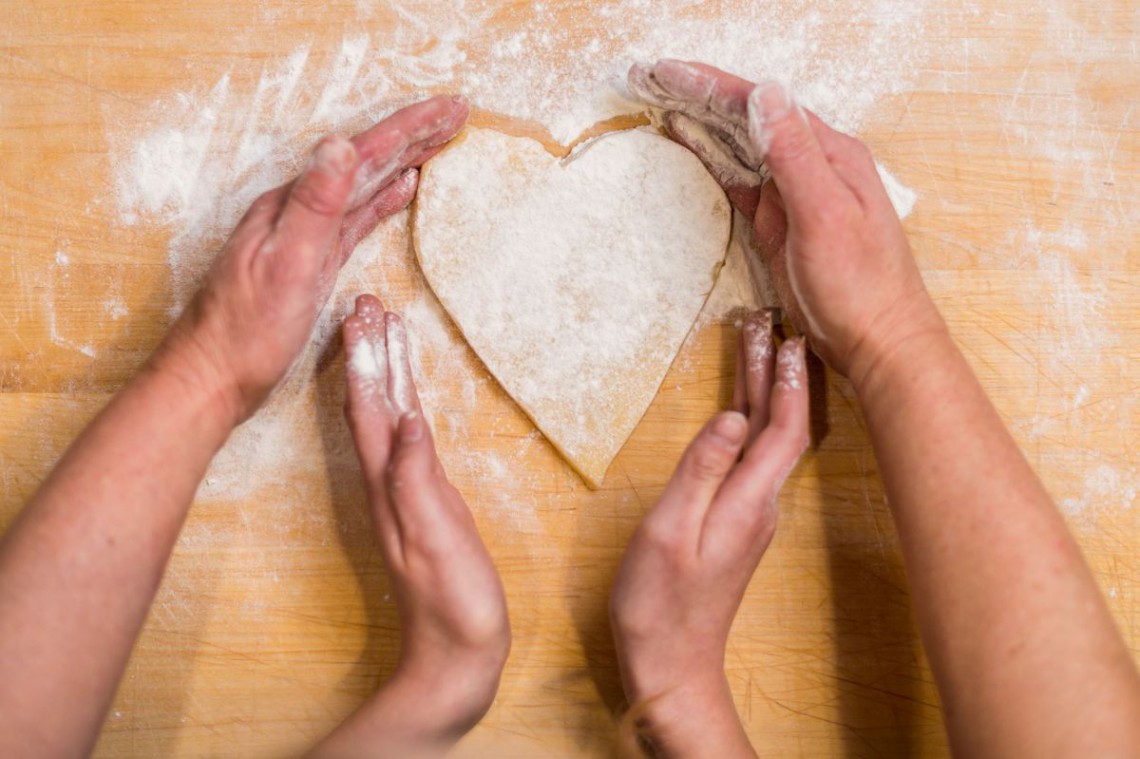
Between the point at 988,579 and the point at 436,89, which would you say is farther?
the point at 436,89

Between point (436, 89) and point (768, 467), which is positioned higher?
point (436, 89)

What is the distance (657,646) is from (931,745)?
1.28ft

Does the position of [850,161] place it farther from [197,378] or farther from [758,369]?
[197,378]

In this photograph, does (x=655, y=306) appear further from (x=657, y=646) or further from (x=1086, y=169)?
(x=1086, y=169)

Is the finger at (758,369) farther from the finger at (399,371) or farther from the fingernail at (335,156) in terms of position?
the fingernail at (335,156)

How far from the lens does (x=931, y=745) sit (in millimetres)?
1088

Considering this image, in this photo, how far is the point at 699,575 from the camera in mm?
993

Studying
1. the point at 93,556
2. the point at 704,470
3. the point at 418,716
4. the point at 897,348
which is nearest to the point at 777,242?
the point at 897,348

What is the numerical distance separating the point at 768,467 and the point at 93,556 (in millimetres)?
730

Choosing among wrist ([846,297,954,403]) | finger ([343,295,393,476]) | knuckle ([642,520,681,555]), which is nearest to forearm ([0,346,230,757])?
finger ([343,295,393,476])

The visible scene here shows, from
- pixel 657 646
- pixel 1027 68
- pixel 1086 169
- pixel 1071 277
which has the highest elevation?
pixel 1027 68

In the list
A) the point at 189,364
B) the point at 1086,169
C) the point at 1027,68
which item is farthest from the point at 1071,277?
the point at 189,364

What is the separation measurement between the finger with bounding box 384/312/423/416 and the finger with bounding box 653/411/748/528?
0.33 metres

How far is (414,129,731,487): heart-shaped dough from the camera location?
43.3 inches
